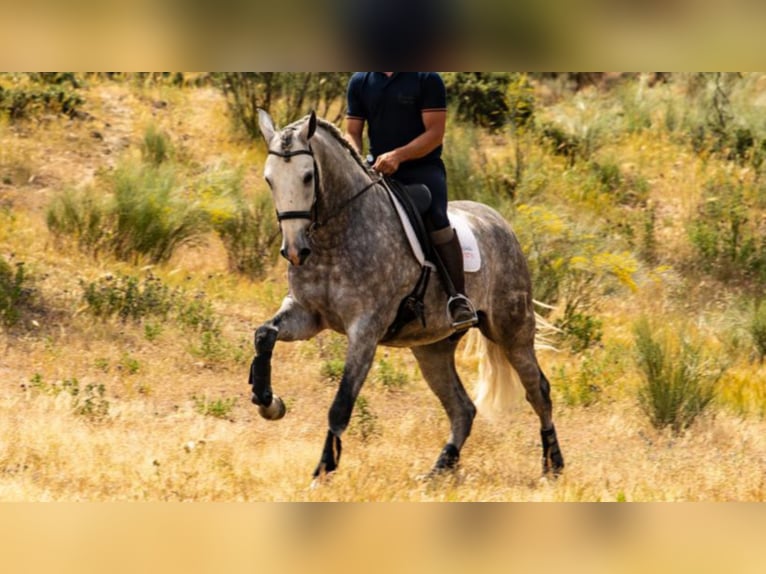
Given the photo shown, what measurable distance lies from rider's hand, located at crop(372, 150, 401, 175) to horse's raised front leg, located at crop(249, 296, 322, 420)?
1.10 m

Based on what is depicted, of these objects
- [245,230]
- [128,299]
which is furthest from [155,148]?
[128,299]

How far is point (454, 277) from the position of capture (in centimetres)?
828

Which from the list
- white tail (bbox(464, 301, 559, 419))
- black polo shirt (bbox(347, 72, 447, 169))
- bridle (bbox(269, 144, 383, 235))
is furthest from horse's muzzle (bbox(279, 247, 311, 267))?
white tail (bbox(464, 301, 559, 419))

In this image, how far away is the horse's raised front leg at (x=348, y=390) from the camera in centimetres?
737

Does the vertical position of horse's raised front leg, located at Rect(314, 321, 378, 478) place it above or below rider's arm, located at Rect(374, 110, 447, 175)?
below

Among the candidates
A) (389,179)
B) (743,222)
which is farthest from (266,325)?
(743,222)

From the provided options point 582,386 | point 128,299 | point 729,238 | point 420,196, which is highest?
point 729,238

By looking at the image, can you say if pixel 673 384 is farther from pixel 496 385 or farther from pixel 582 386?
pixel 496 385

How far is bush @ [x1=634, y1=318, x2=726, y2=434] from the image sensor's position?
34.8 ft

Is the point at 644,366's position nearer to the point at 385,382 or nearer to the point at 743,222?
the point at 385,382

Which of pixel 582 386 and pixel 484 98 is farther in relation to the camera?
pixel 484 98

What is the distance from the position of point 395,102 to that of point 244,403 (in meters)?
3.77

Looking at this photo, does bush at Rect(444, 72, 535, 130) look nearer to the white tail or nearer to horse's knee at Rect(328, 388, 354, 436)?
the white tail

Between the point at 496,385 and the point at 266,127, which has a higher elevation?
the point at 266,127
